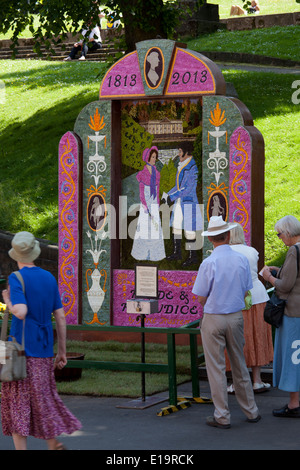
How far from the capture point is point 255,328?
356 inches

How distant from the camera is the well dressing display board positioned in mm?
11195

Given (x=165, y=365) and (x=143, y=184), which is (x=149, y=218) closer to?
(x=143, y=184)

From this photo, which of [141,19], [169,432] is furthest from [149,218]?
[141,19]

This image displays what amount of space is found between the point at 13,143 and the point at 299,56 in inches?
343

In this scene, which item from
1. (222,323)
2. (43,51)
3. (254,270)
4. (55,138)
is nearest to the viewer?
(222,323)

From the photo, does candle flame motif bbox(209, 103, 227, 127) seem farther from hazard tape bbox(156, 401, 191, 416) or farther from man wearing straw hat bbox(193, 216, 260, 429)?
hazard tape bbox(156, 401, 191, 416)

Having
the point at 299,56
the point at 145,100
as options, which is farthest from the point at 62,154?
the point at 299,56

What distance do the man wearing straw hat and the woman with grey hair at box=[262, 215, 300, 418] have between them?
0.37m

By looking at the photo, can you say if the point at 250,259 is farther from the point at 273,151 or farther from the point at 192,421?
the point at 273,151

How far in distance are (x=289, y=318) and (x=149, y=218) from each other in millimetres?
4198

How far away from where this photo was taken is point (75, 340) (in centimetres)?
1209

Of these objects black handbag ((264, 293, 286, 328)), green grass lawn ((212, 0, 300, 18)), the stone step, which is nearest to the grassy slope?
the stone step

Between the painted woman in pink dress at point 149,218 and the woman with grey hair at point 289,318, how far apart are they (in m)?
3.89

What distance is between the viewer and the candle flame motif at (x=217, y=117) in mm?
11008
